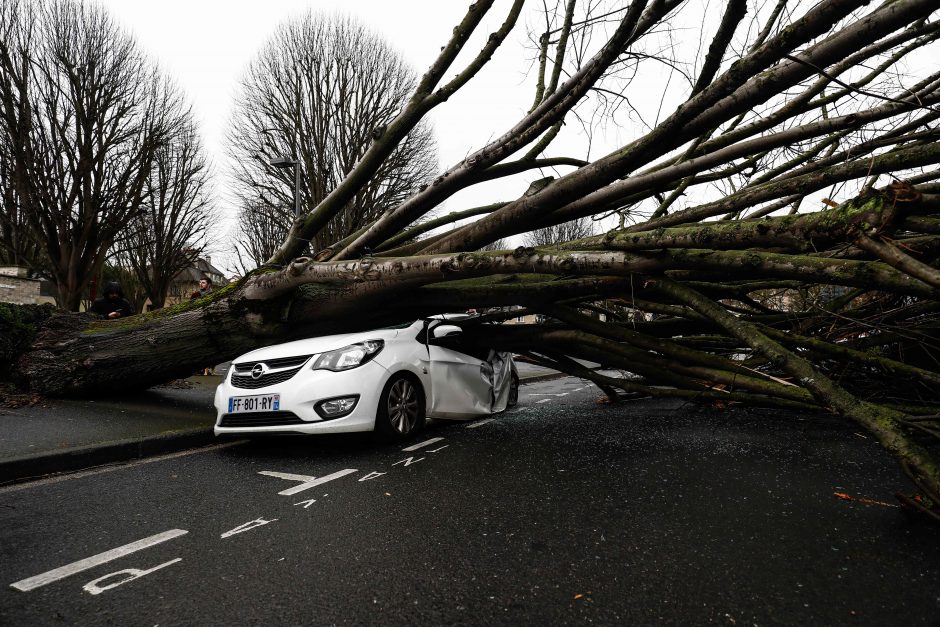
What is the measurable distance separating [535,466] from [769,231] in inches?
95.2

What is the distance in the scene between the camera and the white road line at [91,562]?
2299 mm

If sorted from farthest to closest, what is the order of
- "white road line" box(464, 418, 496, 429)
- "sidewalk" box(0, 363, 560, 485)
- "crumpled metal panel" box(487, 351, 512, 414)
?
"crumpled metal panel" box(487, 351, 512, 414) < "white road line" box(464, 418, 496, 429) < "sidewalk" box(0, 363, 560, 485)

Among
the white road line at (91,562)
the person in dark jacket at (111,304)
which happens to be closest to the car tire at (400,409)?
the white road line at (91,562)

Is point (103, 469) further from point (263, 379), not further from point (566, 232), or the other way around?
point (566, 232)

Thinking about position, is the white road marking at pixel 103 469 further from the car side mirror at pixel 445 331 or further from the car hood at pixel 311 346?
the car side mirror at pixel 445 331

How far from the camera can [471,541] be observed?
2.78 metres

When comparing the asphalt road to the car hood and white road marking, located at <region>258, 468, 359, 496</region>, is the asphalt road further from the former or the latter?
the car hood

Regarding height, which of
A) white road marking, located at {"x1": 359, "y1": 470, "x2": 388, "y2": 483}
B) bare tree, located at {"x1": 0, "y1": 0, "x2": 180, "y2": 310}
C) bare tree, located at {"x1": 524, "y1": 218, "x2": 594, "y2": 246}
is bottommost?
white road marking, located at {"x1": 359, "y1": 470, "x2": 388, "y2": 483}

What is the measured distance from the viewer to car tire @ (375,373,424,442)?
197 inches

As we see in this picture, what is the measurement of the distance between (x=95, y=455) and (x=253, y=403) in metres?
1.34

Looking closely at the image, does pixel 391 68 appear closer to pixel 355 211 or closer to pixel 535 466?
pixel 355 211

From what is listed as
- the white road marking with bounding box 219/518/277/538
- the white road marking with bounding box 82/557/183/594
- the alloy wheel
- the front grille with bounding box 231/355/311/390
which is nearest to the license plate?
the front grille with bounding box 231/355/311/390

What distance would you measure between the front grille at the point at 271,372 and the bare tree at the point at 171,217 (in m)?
16.2

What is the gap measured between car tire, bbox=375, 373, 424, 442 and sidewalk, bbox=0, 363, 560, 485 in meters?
1.94
